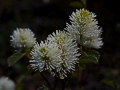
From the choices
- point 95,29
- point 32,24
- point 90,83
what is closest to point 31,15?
point 32,24

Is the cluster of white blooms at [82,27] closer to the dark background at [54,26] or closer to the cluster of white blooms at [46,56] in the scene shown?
the cluster of white blooms at [46,56]

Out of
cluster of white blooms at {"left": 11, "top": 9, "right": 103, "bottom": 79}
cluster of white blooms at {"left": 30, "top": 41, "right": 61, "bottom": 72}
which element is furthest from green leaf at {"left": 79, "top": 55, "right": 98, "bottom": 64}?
cluster of white blooms at {"left": 30, "top": 41, "right": 61, "bottom": 72}

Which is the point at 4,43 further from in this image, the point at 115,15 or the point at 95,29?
the point at 95,29

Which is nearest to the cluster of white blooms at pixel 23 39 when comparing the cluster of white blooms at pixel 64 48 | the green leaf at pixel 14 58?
the green leaf at pixel 14 58

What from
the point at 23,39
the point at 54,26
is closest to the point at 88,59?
the point at 23,39

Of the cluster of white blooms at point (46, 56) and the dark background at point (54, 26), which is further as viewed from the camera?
the dark background at point (54, 26)

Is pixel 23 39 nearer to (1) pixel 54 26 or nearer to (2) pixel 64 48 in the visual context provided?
(2) pixel 64 48

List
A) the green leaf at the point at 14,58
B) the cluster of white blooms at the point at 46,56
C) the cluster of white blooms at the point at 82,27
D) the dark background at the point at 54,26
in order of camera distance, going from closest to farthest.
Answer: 1. the cluster of white blooms at the point at 46,56
2. the cluster of white blooms at the point at 82,27
3. the green leaf at the point at 14,58
4. the dark background at the point at 54,26
